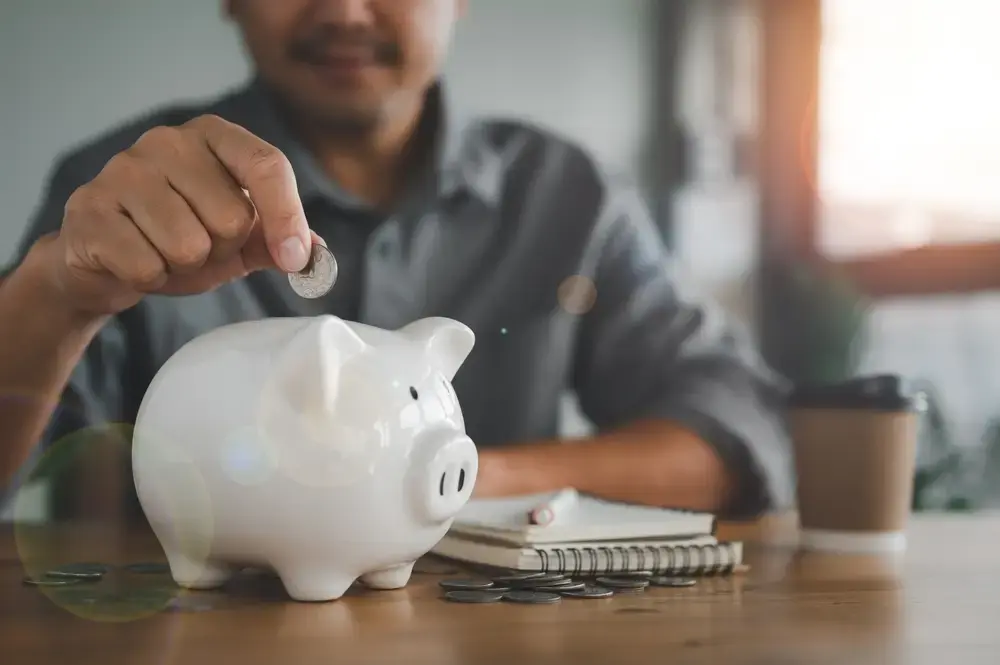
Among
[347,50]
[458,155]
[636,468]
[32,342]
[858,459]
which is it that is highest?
[347,50]

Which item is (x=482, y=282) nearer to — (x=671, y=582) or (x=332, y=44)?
(x=332, y=44)

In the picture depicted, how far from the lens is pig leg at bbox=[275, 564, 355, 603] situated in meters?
0.55

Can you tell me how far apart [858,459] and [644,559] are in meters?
0.27

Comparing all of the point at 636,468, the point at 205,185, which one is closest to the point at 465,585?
the point at 205,185

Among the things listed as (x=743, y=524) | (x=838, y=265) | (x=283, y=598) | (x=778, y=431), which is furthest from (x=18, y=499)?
(x=838, y=265)

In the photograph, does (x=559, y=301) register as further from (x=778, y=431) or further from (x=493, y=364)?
(x=778, y=431)

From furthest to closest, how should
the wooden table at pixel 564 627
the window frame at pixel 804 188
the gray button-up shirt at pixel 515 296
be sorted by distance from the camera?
the window frame at pixel 804 188, the gray button-up shirt at pixel 515 296, the wooden table at pixel 564 627

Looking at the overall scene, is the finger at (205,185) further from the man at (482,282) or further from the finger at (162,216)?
the man at (482,282)

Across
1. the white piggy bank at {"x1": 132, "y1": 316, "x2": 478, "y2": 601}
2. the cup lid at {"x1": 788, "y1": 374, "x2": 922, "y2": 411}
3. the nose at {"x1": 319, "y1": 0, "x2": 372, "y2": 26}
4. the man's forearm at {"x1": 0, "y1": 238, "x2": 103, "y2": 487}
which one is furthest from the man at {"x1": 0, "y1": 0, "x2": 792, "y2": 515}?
the white piggy bank at {"x1": 132, "y1": 316, "x2": 478, "y2": 601}

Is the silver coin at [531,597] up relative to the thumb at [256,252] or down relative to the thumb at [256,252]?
down

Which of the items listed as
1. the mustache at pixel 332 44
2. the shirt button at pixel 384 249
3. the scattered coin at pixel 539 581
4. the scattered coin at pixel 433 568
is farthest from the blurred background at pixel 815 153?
the scattered coin at pixel 539 581

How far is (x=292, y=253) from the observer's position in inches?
24.0

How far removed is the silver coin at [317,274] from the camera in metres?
0.62

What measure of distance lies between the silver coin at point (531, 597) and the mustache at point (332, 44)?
1044 millimetres
